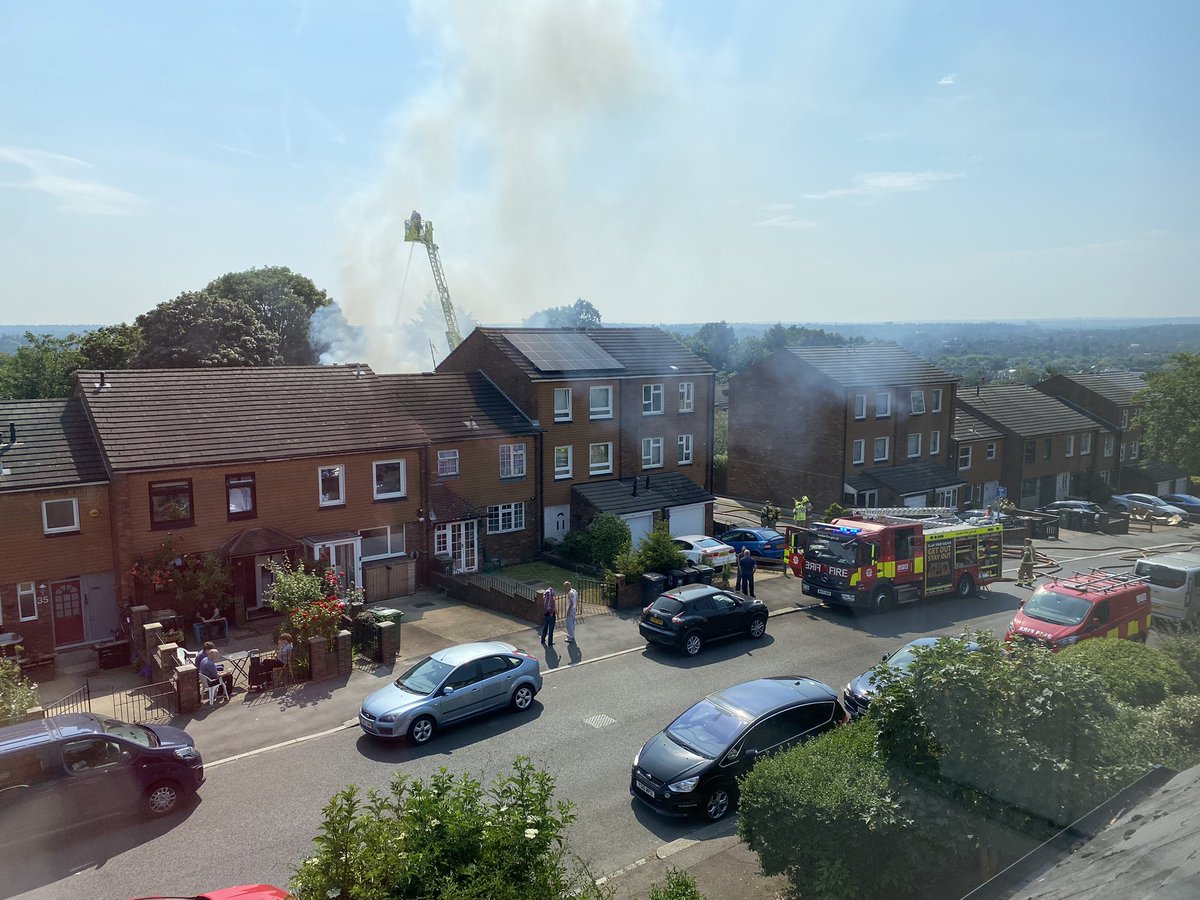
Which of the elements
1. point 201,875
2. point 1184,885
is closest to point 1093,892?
point 1184,885

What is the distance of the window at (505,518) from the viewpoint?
29.8 metres

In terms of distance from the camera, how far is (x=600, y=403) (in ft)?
110

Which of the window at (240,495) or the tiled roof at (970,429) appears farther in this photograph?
the tiled roof at (970,429)

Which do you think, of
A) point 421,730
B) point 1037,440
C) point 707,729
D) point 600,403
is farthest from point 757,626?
point 1037,440

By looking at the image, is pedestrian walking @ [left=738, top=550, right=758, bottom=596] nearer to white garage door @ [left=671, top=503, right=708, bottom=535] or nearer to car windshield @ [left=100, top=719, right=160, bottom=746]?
white garage door @ [left=671, top=503, right=708, bottom=535]

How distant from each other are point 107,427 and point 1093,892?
23.1 metres

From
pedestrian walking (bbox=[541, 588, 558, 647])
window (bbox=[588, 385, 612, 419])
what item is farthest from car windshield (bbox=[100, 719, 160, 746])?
window (bbox=[588, 385, 612, 419])

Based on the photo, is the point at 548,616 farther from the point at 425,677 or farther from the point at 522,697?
the point at 425,677

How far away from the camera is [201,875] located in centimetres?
1073

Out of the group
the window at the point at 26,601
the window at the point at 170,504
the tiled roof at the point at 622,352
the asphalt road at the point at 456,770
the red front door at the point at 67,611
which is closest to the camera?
the asphalt road at the point at 456,770

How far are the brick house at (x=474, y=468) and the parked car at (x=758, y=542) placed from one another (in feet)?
25.2

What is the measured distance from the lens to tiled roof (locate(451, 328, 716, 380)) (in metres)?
32.2

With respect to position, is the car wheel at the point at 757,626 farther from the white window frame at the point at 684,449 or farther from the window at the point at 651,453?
the white window frame at the point at 684,449

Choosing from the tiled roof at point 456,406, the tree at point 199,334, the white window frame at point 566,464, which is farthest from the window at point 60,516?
the tree at point 199,334
